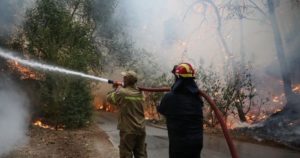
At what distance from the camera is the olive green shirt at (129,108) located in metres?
6.41

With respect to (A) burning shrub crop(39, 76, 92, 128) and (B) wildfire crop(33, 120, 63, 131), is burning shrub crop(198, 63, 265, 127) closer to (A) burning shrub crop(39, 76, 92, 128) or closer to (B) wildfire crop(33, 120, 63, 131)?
(A) burning shrub crop(39, 76, 92, 128)

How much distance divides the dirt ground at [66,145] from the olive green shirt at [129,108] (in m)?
2.24

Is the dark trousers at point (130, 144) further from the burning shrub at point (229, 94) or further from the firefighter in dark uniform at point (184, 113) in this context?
the burning shrub at point (229, 94)

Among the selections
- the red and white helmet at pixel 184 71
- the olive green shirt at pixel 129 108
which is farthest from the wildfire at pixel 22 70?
the red and white helmet at pixel 184 71

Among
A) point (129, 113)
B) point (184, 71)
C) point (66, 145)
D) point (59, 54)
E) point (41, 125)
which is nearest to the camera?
point (184, 71)

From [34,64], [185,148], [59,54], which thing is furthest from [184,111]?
[34,64]

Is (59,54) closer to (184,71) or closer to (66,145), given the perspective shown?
(66,145)

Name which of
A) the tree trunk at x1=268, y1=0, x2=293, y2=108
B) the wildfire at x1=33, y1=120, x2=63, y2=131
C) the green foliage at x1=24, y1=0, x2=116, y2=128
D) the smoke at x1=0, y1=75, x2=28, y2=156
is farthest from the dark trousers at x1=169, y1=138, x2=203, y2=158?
the tree trunk at x1=268, y1=0, x2=293, y2=108

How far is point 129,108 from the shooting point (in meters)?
6.47

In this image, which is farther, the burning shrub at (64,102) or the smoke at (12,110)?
the burning shrub at (64,102)

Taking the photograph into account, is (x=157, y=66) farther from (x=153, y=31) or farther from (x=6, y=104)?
(x=6, y=104)

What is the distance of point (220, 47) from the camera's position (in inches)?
746

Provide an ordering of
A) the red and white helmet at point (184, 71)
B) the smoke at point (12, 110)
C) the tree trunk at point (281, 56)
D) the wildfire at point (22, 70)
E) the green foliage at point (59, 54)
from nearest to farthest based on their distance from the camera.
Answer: the red and white helmet at point (184, 71) → the smoke at point (12, 110) → the green foliage at point (59, 54) → the wildfire at point (22, 70) → the tree trunk at point (281, 56)

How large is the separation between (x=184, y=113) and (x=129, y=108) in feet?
6.56
